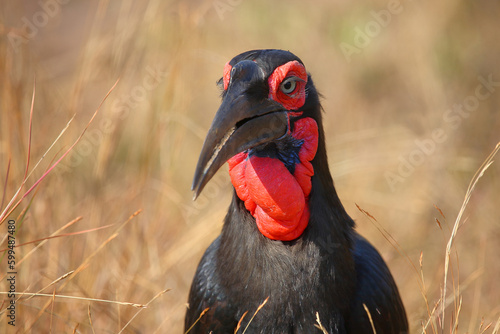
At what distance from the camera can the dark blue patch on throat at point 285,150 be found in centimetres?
230

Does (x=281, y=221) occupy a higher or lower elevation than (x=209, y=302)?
higher

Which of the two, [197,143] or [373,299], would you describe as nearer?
[373,299]

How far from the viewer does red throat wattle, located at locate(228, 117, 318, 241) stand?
2219mm

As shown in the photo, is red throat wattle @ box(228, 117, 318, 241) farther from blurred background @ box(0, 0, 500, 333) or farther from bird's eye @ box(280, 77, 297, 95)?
blurred background @ box(0, 0, 500, 333)

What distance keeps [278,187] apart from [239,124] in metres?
0.28

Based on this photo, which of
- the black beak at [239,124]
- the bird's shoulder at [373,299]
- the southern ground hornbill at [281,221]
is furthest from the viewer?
the bird's shoulder at [373,299]

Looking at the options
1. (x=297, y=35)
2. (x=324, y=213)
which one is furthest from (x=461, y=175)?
(x=324, y=213)

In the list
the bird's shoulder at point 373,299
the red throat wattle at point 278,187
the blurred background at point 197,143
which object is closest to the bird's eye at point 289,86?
the red throat wattle at point 278,187

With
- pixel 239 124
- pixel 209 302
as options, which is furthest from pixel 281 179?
pixel 209 302

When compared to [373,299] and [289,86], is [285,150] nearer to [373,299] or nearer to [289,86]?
[289,86]

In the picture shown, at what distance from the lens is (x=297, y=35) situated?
239 inches

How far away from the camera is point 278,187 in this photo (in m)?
2.22

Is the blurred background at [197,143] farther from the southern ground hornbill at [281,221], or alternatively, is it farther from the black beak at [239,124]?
the black beak at [239,124]

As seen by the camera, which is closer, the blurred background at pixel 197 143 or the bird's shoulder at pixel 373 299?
the bird's shoulder at pixel 373 299
